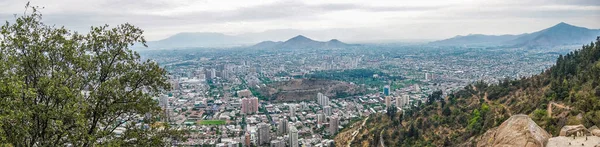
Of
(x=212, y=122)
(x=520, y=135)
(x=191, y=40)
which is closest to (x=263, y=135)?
(x=212, y=122)

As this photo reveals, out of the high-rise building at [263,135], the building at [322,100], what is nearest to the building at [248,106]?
the building at [322,100]

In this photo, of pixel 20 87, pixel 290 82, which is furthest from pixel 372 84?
pixel 20 87

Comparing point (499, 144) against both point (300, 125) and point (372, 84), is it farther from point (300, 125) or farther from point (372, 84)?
point (372, 84)

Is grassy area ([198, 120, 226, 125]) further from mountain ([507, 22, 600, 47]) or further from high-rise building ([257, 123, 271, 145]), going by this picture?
mountain ([507, 22, 600, 47])

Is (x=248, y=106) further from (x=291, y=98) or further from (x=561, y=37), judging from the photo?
(x=561, y=37)

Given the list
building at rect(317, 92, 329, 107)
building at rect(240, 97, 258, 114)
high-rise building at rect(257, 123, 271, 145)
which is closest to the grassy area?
building at rect(240, 97, 258, 114)

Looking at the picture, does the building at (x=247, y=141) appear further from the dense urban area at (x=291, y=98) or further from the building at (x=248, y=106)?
the building at (x=248, y=106)
